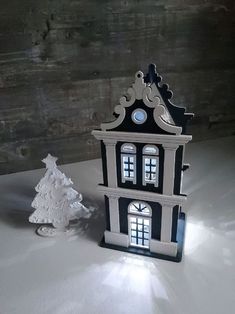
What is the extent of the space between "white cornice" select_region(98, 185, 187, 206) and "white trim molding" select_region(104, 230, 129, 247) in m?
0.40

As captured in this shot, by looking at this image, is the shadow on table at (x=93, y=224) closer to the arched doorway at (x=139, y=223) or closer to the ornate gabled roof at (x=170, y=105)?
the arched doorway at (x=139, y=223)

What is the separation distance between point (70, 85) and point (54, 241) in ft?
6.22

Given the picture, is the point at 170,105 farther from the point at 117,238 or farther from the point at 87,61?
the point at 87,61

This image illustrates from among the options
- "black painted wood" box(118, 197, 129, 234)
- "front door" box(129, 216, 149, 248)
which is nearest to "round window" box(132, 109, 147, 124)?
"black painted wood" box(118, 197, 129, 234)

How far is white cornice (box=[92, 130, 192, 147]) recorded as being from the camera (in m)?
2.33

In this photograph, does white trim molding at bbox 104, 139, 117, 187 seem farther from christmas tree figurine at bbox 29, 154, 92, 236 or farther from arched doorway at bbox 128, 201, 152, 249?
christmas tree figurine at bbox 29, 154, 92, 236

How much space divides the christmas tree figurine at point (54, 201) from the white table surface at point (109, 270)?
0.57 feet

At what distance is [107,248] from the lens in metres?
2.89

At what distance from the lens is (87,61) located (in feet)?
12.8

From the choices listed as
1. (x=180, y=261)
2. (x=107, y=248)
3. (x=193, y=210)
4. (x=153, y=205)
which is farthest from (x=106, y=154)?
(x=193, y=210)

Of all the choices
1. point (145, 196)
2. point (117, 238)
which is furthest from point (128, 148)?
point (117, 238)

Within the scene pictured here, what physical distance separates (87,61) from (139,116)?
1812 mm

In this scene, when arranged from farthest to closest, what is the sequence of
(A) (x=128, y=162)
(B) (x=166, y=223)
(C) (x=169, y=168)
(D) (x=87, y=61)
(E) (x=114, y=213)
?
(D) (x=87, y=61)
(E) (x=114, y=213)
(B) (x=166, y=223)
(A) (x=128, y=162)
(C) (x=169, y=168)

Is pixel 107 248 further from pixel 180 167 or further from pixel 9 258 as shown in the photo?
pixel 180 167
